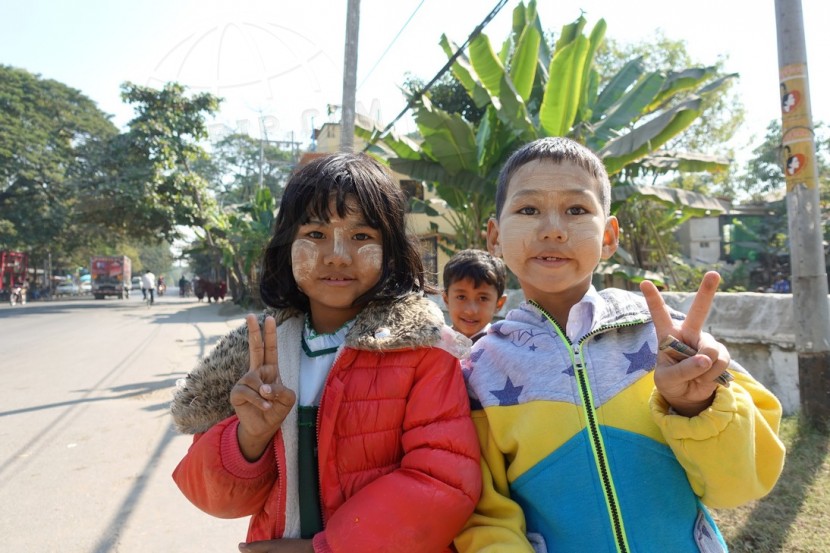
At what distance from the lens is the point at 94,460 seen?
414cm

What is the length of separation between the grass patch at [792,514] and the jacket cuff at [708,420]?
1.79 metres

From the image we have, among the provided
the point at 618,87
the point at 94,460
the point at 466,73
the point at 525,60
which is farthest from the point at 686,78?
the point at 94,460

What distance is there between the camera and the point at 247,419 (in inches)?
46.8

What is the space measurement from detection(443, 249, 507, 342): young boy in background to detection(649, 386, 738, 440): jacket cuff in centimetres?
175

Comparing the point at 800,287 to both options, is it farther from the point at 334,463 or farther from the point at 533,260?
the point at 334,463

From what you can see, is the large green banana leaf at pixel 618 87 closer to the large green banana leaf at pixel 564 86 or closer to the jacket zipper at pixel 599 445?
the large green banana leaf at pixel 564 86

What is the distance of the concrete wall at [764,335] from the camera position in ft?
13.0

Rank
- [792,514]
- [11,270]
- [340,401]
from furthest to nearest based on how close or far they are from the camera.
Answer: [11,270] < [792,514] < [340,401]

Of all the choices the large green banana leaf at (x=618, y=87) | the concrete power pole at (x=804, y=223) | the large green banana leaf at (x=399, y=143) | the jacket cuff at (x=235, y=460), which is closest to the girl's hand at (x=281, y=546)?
the jacket cuff at (x=235, y=460)

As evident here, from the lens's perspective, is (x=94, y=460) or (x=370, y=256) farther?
(x=94, y=460)

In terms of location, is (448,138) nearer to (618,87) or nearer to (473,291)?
(618,87)

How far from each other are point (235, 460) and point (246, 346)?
0.29 metres

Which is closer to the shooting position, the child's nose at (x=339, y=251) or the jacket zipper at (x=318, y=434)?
the jacket zipper at (x=318, y=434)

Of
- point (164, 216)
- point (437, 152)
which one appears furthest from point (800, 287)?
point (164, 216)
